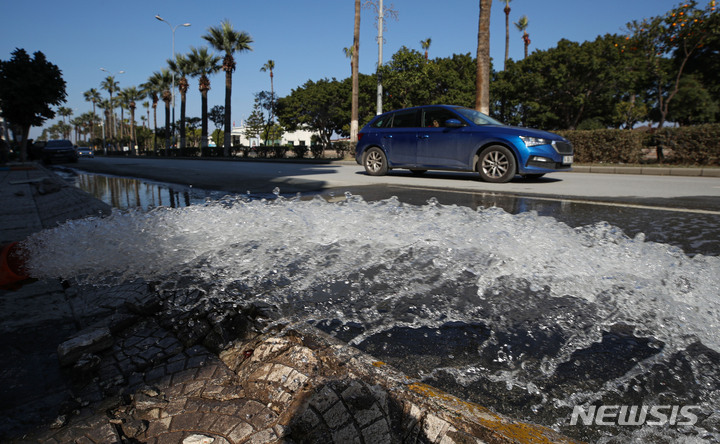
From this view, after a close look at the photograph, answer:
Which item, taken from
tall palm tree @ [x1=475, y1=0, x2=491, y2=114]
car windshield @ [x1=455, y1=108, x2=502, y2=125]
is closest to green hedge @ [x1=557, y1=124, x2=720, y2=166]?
tall palm tree @ [x1=475, y1=0, x2=491, y2=114]

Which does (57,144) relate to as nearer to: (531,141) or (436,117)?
(436,117)

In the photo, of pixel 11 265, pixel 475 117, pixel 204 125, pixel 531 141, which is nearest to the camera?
pixel 11 265

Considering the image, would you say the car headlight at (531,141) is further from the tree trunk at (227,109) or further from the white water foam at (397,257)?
the tree trunk at (227,109)

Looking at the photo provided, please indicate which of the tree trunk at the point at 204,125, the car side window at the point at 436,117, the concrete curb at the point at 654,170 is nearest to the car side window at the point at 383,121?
the car side window at the point at 436,117

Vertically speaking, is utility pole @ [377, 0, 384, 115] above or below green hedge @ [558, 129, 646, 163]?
above

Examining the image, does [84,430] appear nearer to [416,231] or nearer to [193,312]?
[193,312]

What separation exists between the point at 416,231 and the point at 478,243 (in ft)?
1.92

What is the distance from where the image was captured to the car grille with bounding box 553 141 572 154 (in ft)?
25.2

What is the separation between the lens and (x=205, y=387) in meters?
1.46

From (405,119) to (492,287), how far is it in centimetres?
757

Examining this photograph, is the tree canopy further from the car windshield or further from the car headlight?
the car headlight

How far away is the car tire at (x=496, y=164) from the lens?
773 cm

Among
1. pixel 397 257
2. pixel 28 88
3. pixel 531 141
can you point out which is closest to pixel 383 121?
pixel 531 141

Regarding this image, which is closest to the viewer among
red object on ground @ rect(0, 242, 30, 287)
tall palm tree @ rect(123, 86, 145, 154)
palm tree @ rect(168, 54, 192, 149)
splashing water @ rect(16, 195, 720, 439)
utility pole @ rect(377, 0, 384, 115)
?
splashing water @ rect(16, 195, 720, 439)
